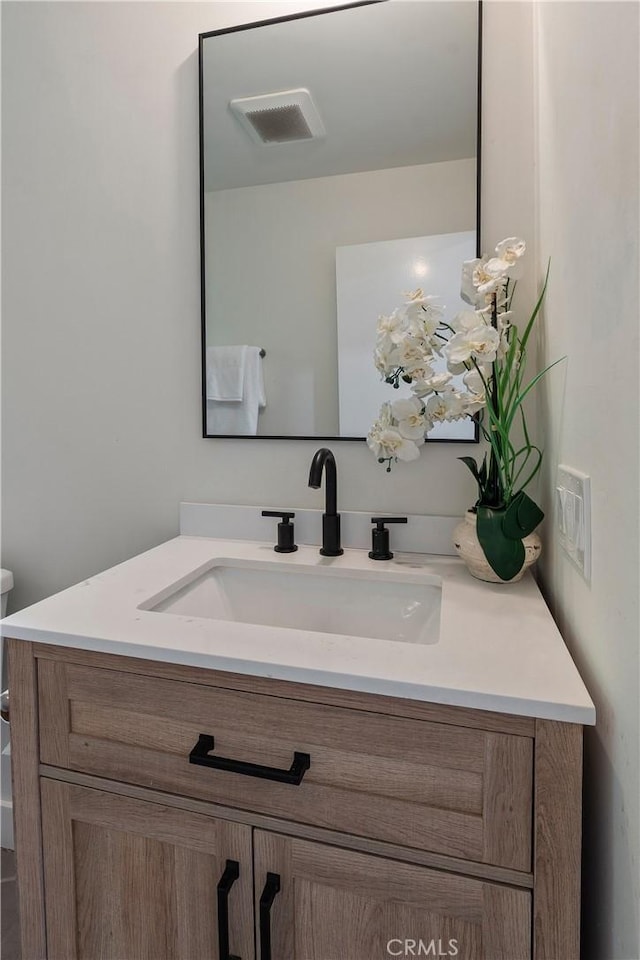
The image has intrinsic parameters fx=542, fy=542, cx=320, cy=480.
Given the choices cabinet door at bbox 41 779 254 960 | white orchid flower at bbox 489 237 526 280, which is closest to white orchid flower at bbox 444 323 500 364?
white orchid flower at bbox 489 237 526 280

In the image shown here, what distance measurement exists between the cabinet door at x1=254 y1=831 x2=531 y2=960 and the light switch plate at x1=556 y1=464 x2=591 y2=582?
398 millimetres

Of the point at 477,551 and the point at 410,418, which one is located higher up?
the point at 410,418

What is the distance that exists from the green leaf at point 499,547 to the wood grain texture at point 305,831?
0.44 meters

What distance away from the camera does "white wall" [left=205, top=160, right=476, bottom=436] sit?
1136 mm

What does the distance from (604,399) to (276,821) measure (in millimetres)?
666

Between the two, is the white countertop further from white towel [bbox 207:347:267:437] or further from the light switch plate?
white towel [bbox 207:347:267:437]

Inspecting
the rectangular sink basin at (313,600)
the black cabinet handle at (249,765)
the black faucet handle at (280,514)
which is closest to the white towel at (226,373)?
the black faucet handle at (280,514)

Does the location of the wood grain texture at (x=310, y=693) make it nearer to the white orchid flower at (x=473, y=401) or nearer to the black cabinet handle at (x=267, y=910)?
the black cabinet handle at (x=267, y=910)

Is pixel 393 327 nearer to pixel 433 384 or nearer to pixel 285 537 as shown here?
pixel 433 384

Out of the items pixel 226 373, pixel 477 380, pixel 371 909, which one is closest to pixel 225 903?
pixel 371 909

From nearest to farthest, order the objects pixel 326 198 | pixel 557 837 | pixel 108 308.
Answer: pixel 557 837 → pixel 326 198 → pixel 108 308

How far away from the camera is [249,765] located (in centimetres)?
70

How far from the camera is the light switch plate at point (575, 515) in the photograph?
69 centimetres

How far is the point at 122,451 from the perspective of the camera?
1381 mm
